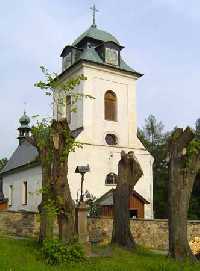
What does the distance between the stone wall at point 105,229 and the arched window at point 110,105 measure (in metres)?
10.6

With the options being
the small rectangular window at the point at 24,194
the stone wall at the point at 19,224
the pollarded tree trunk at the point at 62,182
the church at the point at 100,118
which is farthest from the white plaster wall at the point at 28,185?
the pollarded tree trunk at the point at 62,182

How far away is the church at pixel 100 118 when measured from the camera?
→ 28.2 meters

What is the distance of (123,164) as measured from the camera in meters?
16.3

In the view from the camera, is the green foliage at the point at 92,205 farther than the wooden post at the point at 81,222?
Yes

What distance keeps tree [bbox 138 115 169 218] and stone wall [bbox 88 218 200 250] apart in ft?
63.6

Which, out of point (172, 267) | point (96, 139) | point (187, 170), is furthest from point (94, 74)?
point (172, 267)

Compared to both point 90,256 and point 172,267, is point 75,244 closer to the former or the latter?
point 90,256

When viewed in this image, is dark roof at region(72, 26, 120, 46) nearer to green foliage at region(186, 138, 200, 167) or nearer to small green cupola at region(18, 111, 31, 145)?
small green cupola at region(18, 111, 31, 145)

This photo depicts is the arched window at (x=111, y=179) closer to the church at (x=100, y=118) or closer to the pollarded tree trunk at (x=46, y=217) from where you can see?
the church at (x=100, y=118)

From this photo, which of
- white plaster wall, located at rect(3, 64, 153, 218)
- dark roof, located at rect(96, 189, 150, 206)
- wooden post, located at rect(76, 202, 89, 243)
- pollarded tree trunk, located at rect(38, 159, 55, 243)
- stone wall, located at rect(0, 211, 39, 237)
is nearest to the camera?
wooden post, located at rect(76, 202, 89, 243)

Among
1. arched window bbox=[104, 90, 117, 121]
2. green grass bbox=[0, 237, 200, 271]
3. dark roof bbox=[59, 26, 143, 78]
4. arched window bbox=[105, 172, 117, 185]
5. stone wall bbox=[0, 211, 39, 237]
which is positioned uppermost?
dark roof bbox=[59, 26, 143, 78]

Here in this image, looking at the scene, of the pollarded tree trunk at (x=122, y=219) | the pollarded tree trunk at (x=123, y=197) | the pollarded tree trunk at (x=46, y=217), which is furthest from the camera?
the pollarded tree trunk at (x=123, y=197)

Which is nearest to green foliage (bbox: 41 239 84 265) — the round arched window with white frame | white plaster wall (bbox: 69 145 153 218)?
white plaster wall (bbox: 69 145 153 218)

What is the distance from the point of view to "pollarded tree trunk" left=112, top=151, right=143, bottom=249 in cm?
1566
